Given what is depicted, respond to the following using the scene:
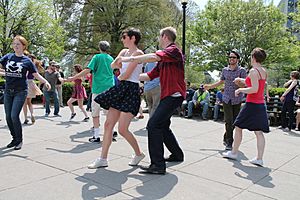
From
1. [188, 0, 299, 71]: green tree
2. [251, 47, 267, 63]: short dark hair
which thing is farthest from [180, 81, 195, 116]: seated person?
[188, 0, 299, 71]: green tree

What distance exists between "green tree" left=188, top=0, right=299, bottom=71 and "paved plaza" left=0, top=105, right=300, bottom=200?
60.2 feet

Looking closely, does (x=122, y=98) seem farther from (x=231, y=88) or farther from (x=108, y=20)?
(x=108, y=20)

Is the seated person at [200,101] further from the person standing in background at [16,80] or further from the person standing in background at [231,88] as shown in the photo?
the person standing in background at [16,80]

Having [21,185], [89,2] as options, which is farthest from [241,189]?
[89,2]

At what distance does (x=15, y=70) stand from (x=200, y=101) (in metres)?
6.44

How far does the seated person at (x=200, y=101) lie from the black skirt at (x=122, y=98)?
240 inches

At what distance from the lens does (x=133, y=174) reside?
398cm

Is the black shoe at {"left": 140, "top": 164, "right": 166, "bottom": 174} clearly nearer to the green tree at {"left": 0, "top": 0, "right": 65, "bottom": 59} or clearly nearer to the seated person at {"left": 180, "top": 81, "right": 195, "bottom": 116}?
the seated person at {"left": 180, "top": 81, "right": 195, "bottom": 116}

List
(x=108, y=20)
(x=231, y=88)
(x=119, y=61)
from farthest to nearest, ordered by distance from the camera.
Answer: (x=108, y=20)
(x=231, y=88)
(x=119, y=61)

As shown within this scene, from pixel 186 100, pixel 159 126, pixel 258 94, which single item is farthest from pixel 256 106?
pixel 186 100

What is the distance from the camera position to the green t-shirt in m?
5.53

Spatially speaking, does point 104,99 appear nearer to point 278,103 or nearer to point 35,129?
point 35,129

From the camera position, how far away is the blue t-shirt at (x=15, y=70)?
5.10m

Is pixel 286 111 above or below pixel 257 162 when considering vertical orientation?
above
